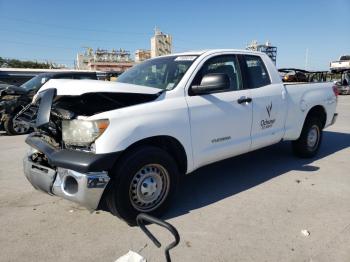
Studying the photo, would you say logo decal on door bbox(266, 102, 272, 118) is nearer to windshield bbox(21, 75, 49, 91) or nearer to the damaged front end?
the damaged front end

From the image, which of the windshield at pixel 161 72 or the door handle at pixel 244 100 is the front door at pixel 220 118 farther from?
the windshield at pixel 161 72

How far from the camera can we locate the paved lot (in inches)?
123

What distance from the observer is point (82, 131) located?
3.33 m

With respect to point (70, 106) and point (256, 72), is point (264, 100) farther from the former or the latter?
point (70, 106)

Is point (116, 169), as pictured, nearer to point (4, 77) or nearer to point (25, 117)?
point (25, 117)

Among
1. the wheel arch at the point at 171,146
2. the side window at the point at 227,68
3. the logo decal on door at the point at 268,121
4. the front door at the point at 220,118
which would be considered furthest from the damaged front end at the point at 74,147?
the logo decal on door at the point at 268,121

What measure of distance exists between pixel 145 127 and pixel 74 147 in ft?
2.39

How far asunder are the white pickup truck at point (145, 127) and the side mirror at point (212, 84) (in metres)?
0.01

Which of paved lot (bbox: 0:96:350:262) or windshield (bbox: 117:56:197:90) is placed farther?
windshield (bbox: 117:56:197:90)

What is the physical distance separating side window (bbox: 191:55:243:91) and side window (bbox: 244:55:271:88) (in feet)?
0.75

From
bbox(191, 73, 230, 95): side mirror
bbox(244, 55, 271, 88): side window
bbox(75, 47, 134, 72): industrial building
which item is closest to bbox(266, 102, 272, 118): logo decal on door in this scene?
bbox(244, 55, 271, 88): side window

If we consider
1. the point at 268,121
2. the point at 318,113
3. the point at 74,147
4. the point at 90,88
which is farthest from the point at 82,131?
the point at 318,113

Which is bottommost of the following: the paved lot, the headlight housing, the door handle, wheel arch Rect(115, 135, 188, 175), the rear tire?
the paved lot

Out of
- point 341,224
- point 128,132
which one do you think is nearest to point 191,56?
point 128,132
